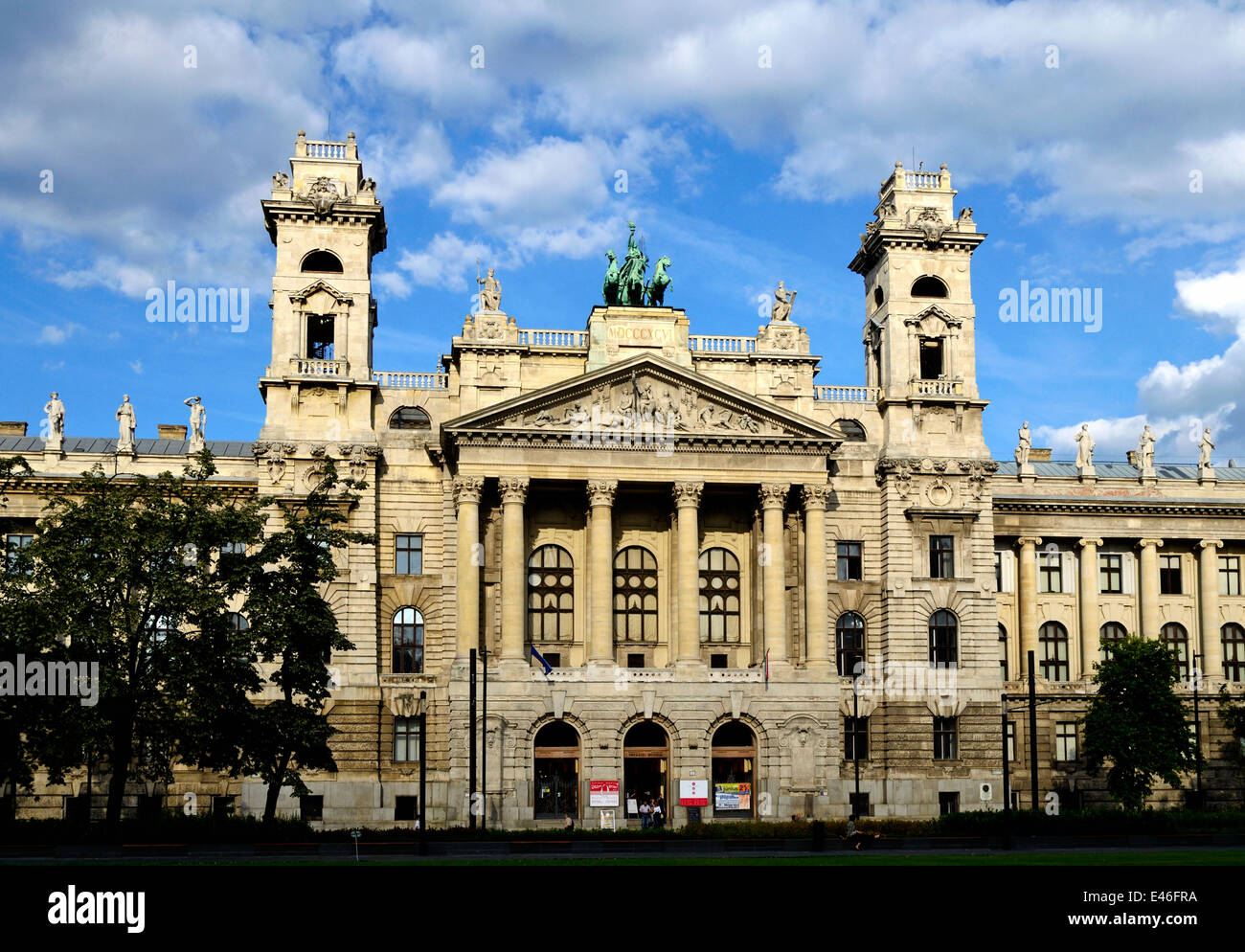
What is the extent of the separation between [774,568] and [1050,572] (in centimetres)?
2170

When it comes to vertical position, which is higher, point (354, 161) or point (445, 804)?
point (354, 161)

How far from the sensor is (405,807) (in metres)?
74.8

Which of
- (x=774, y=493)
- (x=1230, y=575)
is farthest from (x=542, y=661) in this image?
(x=1230, y=575)

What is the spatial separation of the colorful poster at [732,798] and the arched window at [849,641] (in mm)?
9184

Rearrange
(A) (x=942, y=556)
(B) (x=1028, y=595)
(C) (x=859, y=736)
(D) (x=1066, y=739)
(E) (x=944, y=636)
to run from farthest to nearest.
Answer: (B) (x=1028, y=595), (D) (x=1066, y=739), (A) (x=942, y=556), (E) (x=944, y=636), (C) (x=859, y=736)

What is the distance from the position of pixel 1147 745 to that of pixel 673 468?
93.1ft

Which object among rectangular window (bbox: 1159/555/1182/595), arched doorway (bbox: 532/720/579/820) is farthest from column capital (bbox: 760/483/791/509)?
rectangular window (bbox: 1159/555/1182/595)

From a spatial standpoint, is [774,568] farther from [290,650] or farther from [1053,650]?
[290,650]

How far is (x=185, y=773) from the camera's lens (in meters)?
75.7

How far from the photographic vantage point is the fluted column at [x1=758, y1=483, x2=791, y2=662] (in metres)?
76.2

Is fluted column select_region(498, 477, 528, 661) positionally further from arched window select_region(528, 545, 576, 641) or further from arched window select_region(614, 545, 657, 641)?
arched window select_region(614, 545, 657, 641)

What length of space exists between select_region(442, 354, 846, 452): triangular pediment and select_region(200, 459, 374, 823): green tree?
1438 centimetres
